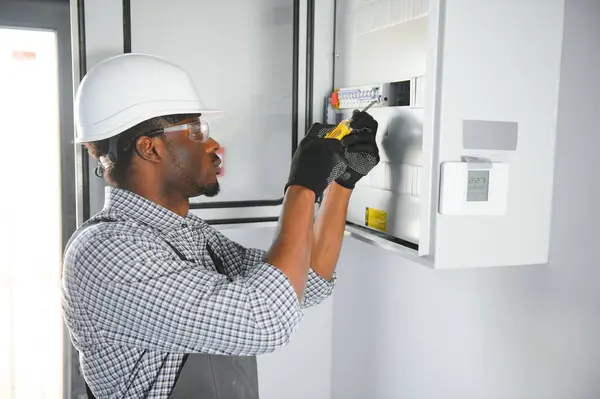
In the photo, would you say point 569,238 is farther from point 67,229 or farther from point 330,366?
point 67,229

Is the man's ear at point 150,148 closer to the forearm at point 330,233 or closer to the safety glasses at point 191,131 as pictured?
the safety glasses at point 191,131

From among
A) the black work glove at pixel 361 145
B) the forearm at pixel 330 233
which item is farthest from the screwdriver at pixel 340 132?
the forearm at pixel 330 233

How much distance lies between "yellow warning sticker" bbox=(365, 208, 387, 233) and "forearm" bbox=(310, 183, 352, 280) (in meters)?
0.05

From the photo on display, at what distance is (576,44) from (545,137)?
22 cm

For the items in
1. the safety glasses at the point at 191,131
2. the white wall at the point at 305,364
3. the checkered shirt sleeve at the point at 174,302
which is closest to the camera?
the checkered shirt sleeve at the point at 174,302

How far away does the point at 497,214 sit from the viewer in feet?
3.58

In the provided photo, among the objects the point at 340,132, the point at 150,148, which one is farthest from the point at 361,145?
the point at 150,148

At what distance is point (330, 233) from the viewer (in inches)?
53.9

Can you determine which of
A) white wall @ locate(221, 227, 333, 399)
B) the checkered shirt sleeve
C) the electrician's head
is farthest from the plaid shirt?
white wall @ locate(221, 227, 333, 399)

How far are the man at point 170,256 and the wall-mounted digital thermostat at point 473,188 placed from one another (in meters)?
0.25

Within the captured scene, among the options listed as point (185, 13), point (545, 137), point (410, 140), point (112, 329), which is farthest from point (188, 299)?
point (185, 13)

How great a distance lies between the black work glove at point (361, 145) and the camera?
1.25m

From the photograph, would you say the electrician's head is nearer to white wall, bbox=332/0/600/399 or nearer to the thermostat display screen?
the thermostat display screen

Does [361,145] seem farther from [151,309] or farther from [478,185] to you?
[151,309]
